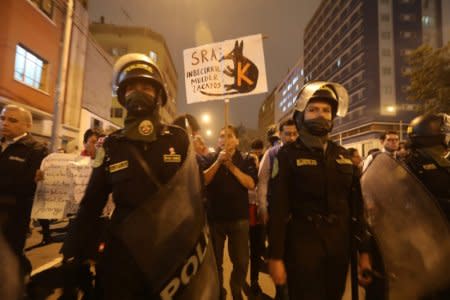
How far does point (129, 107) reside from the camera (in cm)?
212

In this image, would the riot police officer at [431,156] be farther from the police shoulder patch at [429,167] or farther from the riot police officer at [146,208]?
the riot police officer at [146,208]

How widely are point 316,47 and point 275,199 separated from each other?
8477 cm

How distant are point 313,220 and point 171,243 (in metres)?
1.10

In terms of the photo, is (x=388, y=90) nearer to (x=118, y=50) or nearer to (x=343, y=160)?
(x=118, y=50)

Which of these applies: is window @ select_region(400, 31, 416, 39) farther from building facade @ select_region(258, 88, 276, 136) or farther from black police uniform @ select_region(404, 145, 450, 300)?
black police uniform @ select_region(404, 145, 450, 300)

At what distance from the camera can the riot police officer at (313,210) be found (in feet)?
7.21

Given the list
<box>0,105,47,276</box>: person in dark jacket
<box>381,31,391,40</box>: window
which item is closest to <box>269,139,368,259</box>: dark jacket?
<box>0,105,47,276</box>: person in dark jacket

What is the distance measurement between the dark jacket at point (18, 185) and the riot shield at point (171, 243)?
98.5 inches

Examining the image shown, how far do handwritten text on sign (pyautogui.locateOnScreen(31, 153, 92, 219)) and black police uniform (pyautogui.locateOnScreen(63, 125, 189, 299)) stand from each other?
376cm

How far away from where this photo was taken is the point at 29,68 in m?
14.5

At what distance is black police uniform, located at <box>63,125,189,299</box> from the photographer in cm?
182

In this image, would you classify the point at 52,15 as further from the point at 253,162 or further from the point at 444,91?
the point at 444,91

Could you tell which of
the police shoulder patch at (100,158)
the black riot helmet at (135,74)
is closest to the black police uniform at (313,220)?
the black riot helmet at (135,74)

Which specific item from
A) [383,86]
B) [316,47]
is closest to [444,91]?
[383,86]
